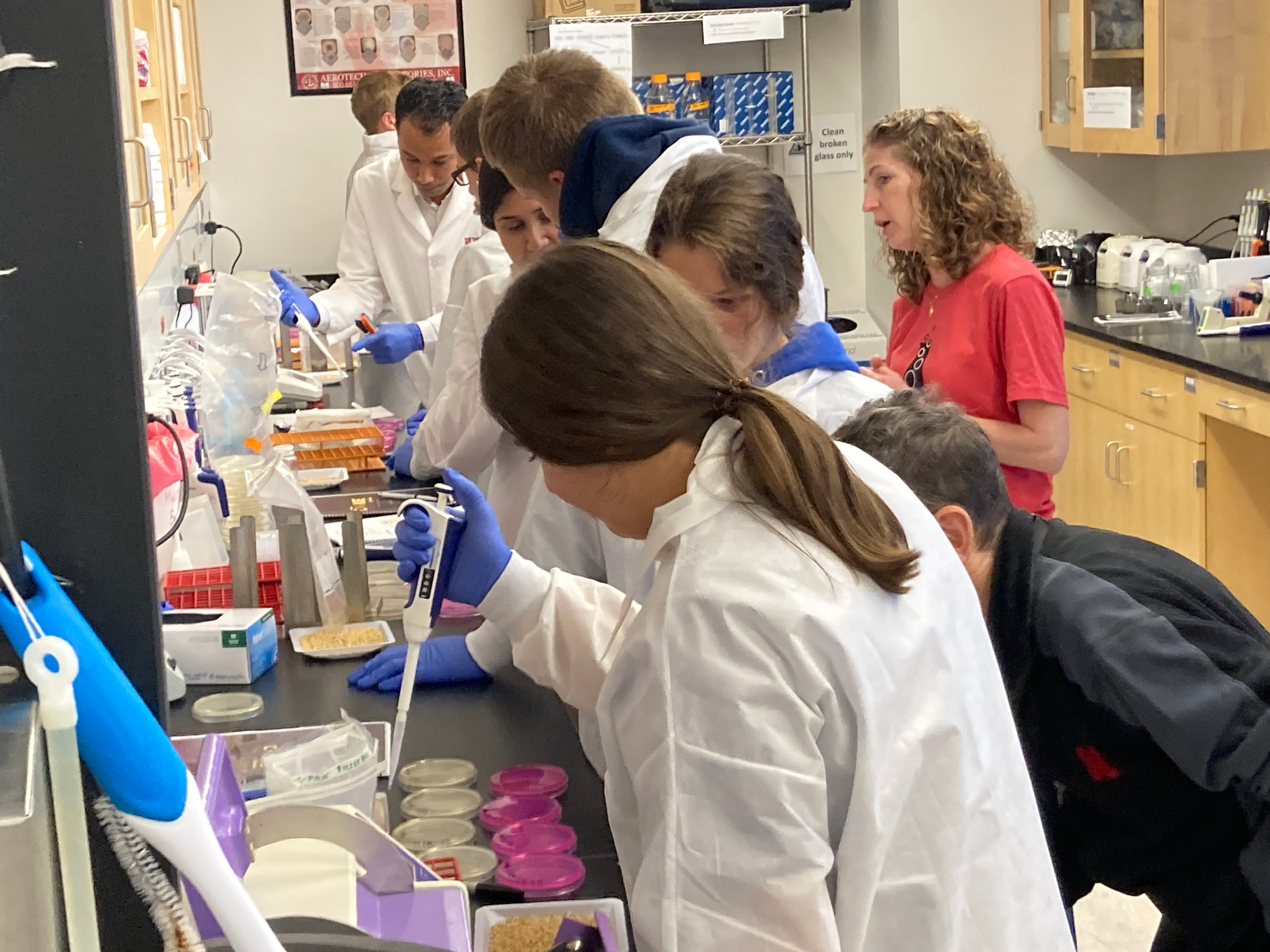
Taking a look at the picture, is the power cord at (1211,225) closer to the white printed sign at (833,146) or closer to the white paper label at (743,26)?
the white printed sign at (833,146)

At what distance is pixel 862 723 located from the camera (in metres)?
0.99

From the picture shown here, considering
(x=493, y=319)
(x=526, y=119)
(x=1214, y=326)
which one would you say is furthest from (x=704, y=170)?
(x=1214, y=326)

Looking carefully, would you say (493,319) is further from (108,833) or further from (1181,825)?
(1181,825)

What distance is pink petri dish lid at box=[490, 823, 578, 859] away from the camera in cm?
140

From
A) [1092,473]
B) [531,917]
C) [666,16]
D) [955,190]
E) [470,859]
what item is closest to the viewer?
[531,917]

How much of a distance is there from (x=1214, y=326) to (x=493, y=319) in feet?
11.5

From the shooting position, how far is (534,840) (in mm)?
1416

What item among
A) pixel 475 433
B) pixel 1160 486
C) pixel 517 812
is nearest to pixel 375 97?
pixel 475 433

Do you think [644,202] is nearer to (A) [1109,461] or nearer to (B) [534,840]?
(B) [534,840]

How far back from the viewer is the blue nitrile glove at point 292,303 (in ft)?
12.4

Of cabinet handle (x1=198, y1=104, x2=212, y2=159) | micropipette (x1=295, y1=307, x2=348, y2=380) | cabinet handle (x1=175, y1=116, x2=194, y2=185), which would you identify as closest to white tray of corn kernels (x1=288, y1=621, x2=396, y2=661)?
micropipette (x1=295, y1=307, x2=348, y2=380)

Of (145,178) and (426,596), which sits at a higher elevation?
(145,178)

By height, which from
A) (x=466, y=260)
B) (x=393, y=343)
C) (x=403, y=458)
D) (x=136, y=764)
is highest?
(x=466, y=260)

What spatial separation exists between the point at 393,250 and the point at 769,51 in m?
2.02
